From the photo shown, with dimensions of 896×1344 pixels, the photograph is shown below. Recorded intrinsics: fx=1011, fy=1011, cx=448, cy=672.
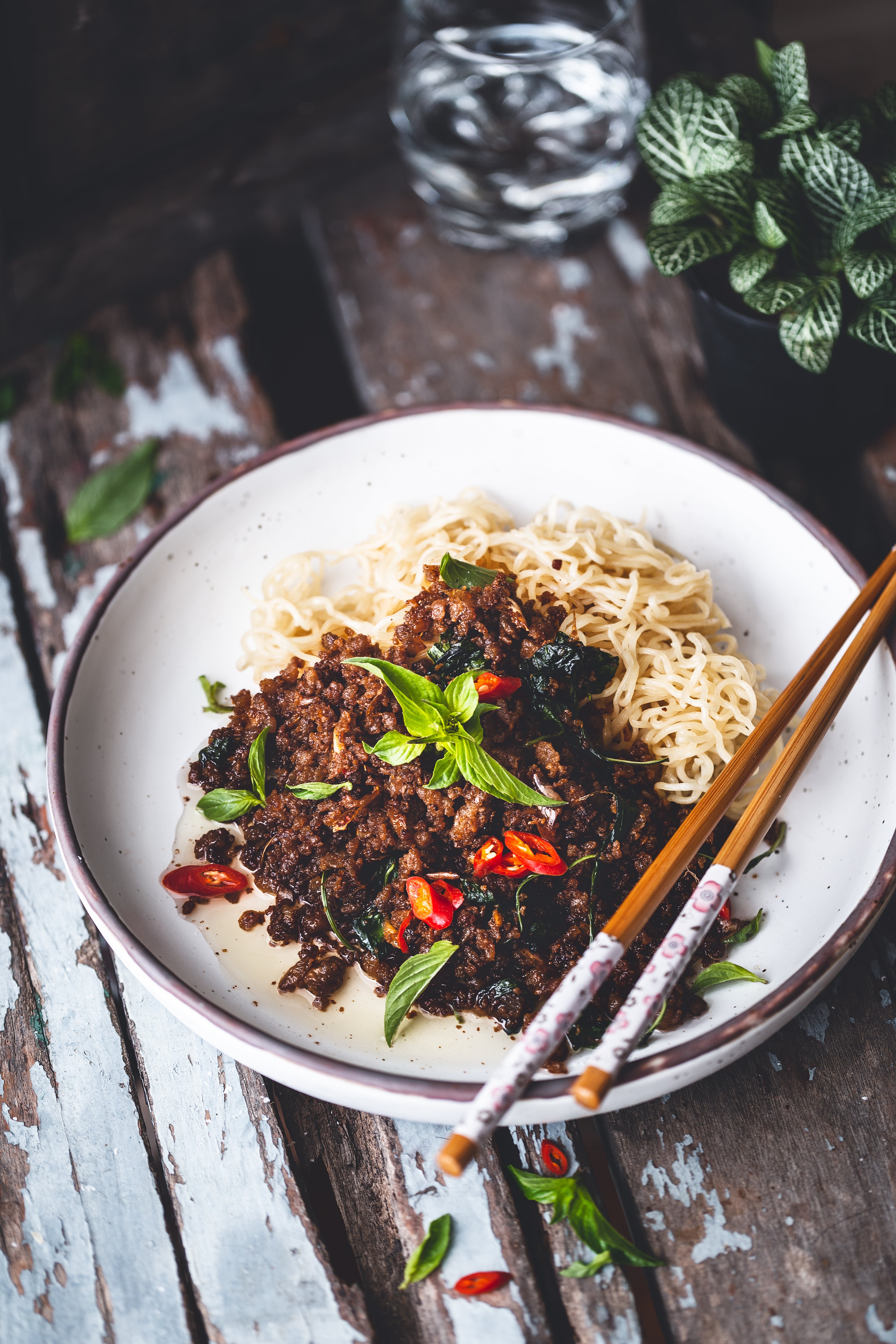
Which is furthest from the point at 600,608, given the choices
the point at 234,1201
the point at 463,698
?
the point at 234,1201

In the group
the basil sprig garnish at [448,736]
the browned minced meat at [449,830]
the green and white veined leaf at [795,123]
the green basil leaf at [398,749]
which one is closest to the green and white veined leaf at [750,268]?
the green and white veined leaf at [795,123]

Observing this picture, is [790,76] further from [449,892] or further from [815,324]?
[449,892]

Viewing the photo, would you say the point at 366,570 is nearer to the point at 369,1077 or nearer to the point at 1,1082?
the point at 369,1077

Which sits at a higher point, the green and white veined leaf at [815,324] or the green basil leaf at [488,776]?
the green and white veined leaf at [815,324]

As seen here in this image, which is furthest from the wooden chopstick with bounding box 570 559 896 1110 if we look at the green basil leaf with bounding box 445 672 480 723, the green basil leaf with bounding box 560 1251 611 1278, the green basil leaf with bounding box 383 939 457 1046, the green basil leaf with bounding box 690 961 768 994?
the green basil leaf with bounding box 445 672 480 723

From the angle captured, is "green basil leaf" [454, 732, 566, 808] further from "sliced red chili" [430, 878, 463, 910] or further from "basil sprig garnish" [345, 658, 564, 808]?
"sliced red chili" [430, 878, 463, 910]

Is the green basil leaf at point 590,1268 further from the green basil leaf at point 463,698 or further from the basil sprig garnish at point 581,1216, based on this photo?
the green basil leaf at point 463,698

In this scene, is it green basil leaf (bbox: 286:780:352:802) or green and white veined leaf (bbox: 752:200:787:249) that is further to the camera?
green and white veined leaf (bbox: 752:200:787:249)
